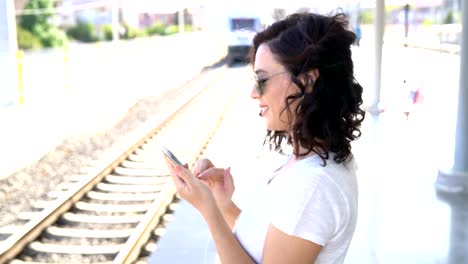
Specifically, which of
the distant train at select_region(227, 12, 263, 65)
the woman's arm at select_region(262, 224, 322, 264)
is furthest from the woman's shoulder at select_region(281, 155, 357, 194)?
the distant train at select_region(227, 12, 263, 65)

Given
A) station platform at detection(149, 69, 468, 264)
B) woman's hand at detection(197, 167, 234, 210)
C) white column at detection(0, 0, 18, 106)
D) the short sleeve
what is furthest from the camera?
white column at detection(0, 0, 18, 106)

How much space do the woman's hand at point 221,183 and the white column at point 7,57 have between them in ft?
41.0

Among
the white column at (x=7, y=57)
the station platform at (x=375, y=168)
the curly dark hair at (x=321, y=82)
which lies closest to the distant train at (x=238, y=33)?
the station platform at (x=375, y=168)

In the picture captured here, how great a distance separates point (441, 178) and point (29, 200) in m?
4.33

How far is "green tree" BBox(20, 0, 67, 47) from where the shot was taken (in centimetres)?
3762

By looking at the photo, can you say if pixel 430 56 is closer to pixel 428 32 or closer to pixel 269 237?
pixel 428 32

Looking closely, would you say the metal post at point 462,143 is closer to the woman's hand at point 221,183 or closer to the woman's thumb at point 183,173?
the woman's hand at point 221,183

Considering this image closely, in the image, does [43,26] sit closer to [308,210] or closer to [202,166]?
[202,166]

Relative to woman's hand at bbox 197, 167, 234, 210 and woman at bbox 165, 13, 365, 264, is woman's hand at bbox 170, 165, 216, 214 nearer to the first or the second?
woman at bbox 165, 13, 365, 264

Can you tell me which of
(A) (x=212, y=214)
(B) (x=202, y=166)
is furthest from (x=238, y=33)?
(A) (x=212, y=214)

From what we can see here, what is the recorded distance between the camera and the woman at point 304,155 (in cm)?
155

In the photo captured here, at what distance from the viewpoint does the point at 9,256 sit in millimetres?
5039

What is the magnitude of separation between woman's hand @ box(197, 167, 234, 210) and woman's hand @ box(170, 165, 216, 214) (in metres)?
0.25

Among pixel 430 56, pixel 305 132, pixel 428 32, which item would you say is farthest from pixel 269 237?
pixel 428 32
